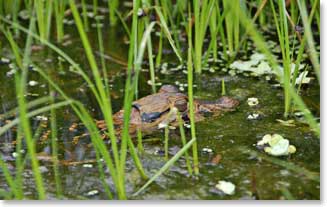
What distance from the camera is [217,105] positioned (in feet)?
6.58

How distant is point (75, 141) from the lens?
184 cm

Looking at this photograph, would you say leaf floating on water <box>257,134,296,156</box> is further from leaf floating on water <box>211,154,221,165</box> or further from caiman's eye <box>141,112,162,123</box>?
caiman's eye <box>141,112,162,123</box>

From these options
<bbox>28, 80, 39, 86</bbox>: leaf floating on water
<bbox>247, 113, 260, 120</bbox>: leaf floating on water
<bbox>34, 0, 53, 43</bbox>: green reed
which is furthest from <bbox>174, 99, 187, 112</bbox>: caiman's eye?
<bbox>34, 0, 53, 43</bbox>: green reed

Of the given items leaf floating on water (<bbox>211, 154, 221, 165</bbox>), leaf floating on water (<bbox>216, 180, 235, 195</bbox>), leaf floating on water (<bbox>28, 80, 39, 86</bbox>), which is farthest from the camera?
leaf floating on water (<bbox>28, 80, 39, 86</bbox>)

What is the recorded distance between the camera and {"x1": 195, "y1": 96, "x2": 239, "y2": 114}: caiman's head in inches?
78.0

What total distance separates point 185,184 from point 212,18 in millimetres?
876

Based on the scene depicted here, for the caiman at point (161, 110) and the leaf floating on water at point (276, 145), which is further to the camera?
the caiman at point (161, 110)

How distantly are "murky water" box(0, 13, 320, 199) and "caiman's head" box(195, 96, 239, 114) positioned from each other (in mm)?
30

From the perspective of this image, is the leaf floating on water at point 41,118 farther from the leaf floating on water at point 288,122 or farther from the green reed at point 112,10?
the green reed at point 112,10

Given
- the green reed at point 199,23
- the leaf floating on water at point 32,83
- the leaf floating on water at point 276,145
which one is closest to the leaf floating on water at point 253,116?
the leaf floating on water at point 276,145

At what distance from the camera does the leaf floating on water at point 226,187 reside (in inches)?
60.8

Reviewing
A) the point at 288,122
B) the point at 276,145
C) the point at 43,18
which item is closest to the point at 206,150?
the point at 276,145

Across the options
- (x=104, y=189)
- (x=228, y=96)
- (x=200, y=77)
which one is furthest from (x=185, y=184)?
(x=200, y=77)

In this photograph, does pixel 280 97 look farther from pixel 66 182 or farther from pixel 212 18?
pixel 66 182
